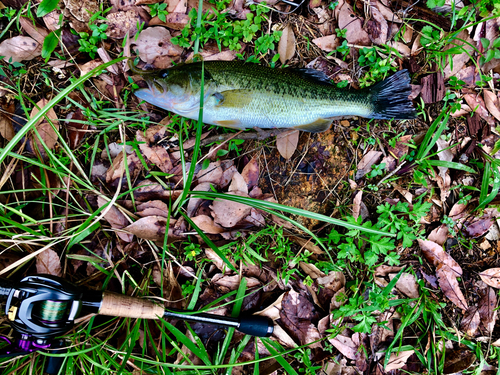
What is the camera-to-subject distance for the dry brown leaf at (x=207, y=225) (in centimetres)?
276

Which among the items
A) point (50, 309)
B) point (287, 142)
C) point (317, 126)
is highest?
point (317, 126)

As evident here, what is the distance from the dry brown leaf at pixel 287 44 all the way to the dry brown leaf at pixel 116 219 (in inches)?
83.5

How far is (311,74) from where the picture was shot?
2836 mm

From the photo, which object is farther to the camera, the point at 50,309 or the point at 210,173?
the point at 210,173

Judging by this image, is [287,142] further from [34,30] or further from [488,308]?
[488,308]

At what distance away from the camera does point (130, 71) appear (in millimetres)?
2826

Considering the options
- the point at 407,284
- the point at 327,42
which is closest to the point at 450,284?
the point at 407,284

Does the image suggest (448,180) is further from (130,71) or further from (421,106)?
(130,71)

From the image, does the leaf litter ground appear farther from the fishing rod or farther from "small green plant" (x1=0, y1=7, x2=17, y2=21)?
the fishing rod

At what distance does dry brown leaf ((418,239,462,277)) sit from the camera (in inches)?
118

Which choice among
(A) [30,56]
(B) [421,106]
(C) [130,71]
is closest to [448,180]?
(B) [421,106]

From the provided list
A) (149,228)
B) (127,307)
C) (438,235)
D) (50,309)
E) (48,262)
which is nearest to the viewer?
(50,309)

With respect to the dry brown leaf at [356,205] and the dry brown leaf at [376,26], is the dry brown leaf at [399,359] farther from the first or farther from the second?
the dry brown leaf at [376,26]

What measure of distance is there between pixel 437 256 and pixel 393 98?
1.62 meters
